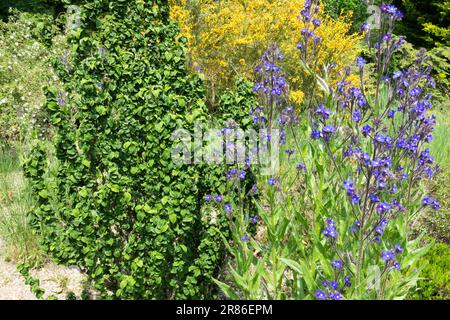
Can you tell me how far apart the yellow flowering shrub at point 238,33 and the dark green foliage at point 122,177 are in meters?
5.03

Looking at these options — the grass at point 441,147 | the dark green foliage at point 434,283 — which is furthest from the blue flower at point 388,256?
the grass at point 441,147

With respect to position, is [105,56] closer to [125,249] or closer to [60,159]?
[60,159]

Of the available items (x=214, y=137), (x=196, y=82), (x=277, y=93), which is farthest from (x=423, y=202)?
(x=196, y=82)

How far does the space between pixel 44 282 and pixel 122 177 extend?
1786 mm

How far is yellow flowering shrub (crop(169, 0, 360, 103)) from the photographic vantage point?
814cm

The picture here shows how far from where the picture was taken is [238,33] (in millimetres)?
8211

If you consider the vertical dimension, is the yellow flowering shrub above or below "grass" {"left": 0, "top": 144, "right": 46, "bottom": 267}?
above

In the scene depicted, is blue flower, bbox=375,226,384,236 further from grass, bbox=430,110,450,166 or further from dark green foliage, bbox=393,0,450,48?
dark green foliage, bbox=393,0,450,48

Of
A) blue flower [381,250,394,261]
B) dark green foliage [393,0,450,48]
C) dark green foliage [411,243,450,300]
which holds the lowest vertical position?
dark green foliage [411,243,450,300]

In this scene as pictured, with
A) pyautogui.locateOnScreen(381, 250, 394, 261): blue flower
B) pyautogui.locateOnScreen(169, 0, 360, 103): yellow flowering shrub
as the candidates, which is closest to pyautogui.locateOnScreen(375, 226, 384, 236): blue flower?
pyautogui.locateOnScreen(381, 250, 394, 261): blue flower

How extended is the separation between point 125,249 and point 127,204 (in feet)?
0.98

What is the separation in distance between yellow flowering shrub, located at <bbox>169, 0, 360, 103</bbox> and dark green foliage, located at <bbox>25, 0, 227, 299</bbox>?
198 inches
